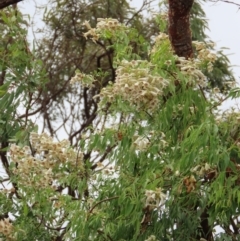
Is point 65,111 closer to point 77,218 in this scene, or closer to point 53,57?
point 53,57

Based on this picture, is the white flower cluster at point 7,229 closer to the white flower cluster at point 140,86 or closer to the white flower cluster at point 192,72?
the white flower cluster at point 140,86

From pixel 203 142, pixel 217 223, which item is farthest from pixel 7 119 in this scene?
pixel 203 142

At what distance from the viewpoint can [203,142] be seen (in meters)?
2.75

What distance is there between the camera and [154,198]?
2.98m

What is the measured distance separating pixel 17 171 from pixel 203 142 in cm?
128

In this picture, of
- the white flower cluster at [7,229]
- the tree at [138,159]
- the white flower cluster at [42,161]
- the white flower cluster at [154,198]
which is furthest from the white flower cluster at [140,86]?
the white flower cluster at [7,229]

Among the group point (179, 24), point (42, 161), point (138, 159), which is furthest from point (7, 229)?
point (179, 24)

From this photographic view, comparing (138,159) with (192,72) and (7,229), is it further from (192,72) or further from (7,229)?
(7,229)

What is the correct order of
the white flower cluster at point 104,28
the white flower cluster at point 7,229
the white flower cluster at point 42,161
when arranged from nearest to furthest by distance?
the white flower cluster at point 42,161 < the white flower cluster at point 104,28 < the white flower cluster at point 7,229

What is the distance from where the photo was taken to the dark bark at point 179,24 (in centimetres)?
380

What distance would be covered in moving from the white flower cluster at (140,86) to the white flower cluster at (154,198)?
0.35 metres

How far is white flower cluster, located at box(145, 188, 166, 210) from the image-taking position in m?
2.96

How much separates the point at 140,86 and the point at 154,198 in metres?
0.48

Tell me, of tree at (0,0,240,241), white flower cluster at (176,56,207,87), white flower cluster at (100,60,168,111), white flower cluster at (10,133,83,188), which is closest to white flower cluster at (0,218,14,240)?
tree at (0,0,240,241)
